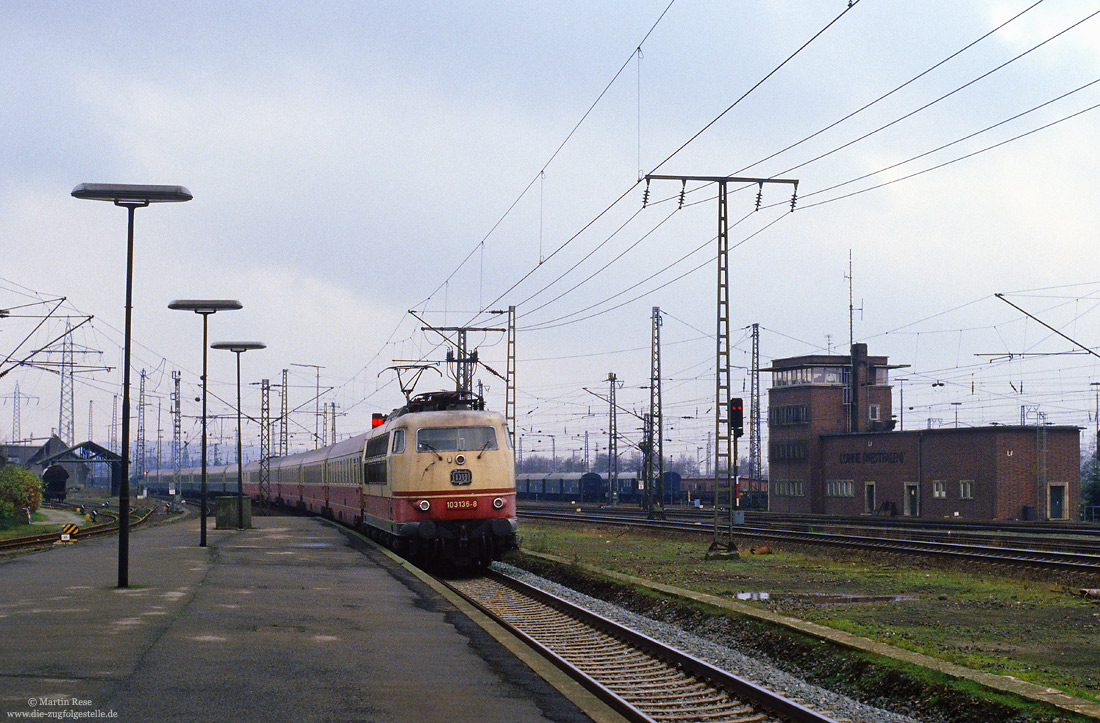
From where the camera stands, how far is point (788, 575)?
21797mm

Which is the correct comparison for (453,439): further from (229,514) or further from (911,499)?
(911,499)

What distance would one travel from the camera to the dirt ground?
11945mm

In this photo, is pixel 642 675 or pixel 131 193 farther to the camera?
pixel 131 193

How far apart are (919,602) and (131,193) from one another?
561 inches

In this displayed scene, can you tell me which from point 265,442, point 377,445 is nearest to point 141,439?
point 265,442

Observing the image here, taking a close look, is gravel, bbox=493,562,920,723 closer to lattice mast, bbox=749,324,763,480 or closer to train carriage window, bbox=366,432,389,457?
train carriage window, bbox=366,432,389,457

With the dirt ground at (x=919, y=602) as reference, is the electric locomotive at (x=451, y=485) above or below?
above

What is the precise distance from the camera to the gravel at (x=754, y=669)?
1026cm

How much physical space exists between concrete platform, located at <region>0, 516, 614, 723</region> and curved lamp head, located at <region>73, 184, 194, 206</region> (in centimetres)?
636

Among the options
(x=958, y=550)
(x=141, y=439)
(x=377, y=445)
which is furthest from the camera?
(x=141, y=439)

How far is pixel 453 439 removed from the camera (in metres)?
23.4

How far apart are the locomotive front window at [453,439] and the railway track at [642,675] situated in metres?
6.06

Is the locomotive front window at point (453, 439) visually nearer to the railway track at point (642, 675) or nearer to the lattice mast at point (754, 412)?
the railway track at point (642, 675)

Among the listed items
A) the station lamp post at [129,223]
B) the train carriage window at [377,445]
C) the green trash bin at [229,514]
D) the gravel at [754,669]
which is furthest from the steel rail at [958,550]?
the station lamp post at [129,223]
